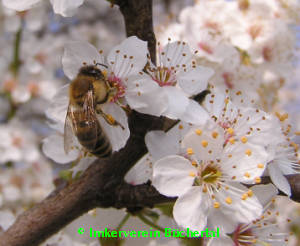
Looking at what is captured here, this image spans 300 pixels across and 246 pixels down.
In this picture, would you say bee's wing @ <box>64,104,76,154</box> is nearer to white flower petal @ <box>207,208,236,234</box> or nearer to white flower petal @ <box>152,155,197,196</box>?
white flower petal @ <box>152,155,197,196</box>

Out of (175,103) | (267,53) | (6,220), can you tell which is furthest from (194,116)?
(267,53)

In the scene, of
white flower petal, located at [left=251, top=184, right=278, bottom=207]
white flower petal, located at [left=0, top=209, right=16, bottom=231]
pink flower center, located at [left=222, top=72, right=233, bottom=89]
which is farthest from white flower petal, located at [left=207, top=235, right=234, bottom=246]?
pink flower center, located at [left=222, top=72, right=233, bottom=89]

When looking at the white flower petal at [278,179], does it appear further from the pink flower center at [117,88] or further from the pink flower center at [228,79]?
the pink flower center at [228,79]

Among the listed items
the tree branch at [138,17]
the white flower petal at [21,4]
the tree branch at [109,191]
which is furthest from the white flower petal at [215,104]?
the white flower petal at [21,4]

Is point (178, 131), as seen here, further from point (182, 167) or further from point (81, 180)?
point (81, 180)

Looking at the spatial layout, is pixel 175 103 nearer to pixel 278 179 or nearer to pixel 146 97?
pixel 146 97

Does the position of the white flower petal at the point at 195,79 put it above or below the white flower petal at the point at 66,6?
below
